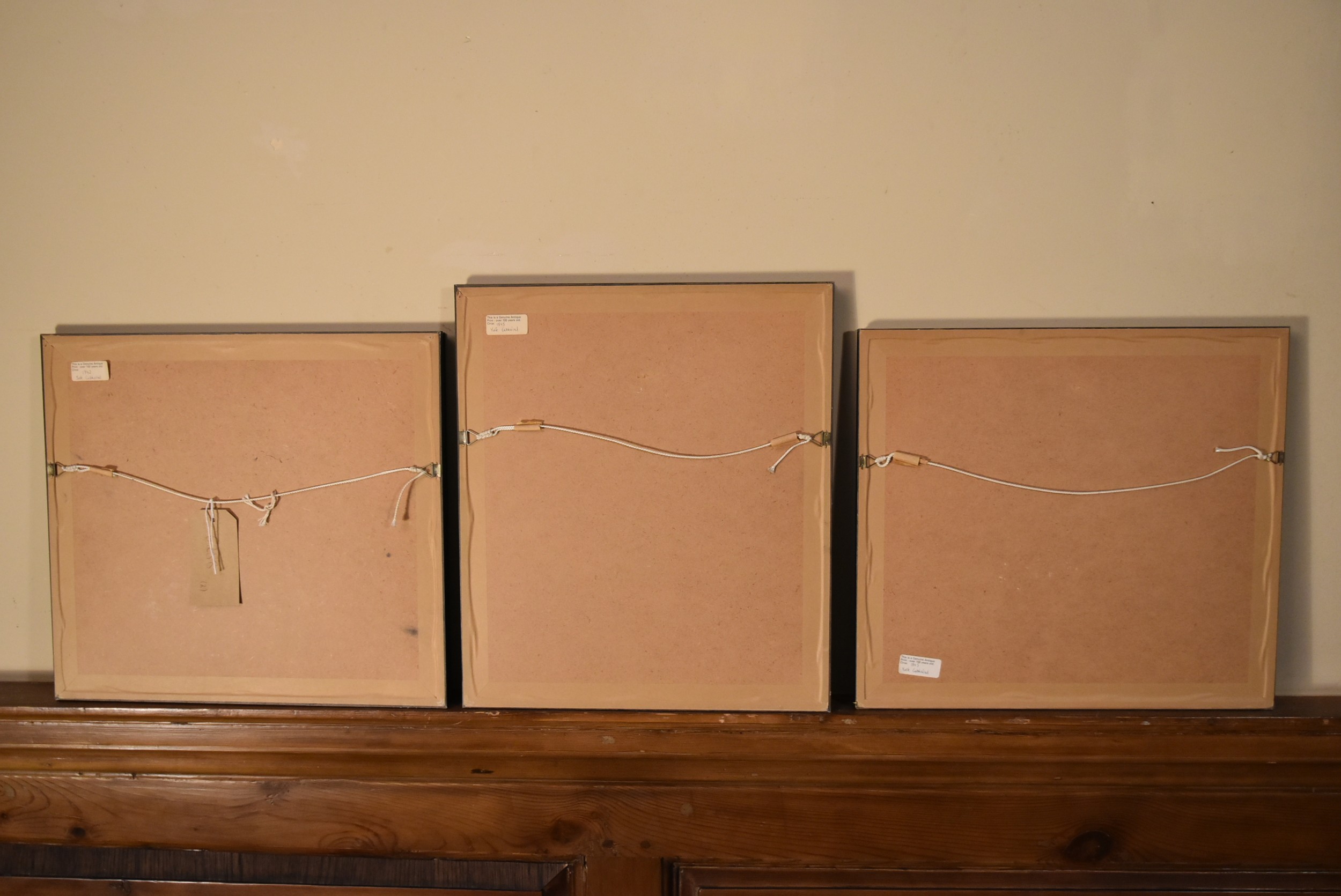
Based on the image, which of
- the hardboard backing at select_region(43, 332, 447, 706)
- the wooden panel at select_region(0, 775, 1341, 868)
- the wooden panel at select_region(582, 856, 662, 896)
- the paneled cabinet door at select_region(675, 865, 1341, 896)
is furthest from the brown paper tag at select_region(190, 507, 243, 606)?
the paneled cabinet door at select_region(675, 865, 1341, 896)

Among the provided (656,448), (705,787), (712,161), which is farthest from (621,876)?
(712,161)

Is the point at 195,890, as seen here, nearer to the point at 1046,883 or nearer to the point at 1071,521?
the point at 1046,883

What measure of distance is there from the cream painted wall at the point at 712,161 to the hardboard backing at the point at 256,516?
87 mm

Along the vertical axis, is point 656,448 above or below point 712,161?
below

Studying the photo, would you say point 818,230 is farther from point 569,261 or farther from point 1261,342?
point 1261,342

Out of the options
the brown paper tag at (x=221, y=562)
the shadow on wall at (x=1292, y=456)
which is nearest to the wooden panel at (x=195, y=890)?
the brown paper tag at (x=221, y=562)

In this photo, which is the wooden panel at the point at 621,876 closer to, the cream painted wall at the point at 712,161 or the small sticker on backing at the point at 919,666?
the small sticker on backing at the point at 919,666

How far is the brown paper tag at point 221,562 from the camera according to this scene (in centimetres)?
102

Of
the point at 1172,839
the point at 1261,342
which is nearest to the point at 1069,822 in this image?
the point at 1172,839

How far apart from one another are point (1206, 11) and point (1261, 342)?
0.47 metres

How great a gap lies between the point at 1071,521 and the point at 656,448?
58 cm

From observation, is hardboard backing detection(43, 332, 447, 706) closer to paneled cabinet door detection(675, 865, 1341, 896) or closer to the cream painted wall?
the cream painted wall

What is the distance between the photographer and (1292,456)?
104 cm

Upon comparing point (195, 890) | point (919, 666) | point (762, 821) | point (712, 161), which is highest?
point (712, 161)
